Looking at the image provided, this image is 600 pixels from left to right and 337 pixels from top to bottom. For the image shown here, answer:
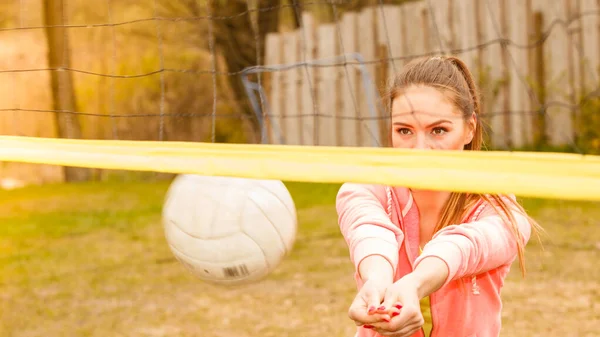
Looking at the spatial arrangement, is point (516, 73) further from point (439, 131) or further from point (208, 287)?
point (439, 131)

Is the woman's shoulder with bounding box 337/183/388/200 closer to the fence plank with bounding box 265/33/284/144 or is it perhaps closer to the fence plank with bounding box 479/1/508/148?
the fence plank with bounding box 479/1/508/148

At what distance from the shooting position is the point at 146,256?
454 centimetres

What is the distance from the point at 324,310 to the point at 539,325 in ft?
3.05

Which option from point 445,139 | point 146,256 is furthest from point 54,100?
point 445,139

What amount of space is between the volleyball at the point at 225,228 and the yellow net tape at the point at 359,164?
552 millimetres

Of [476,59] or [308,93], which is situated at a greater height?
[476,59]

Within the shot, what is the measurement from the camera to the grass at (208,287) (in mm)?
3073

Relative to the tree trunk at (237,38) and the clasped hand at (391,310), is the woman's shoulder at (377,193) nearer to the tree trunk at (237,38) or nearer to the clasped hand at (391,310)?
the clasped hand at (391,310)

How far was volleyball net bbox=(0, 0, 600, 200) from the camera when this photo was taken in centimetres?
160

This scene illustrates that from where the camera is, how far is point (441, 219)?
6.11 ft

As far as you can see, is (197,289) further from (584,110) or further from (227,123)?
(227,123)

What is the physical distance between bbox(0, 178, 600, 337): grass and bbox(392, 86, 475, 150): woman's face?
1340 mm

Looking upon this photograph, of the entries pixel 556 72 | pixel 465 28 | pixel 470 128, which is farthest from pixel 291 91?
pixel 470 128

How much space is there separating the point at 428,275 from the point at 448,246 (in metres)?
0.11
